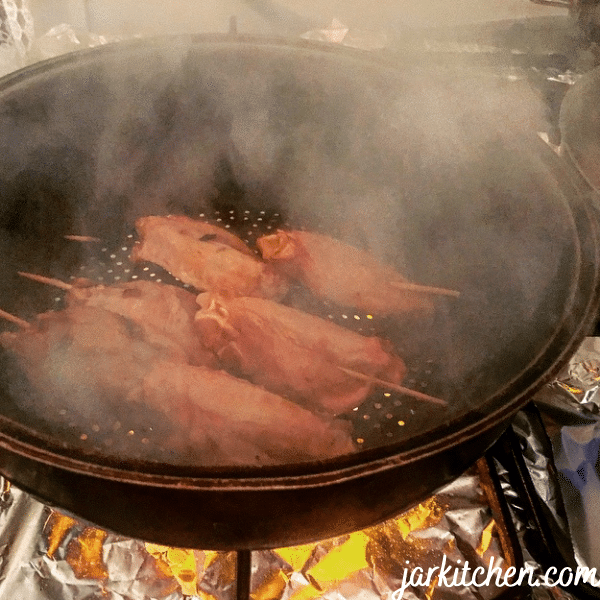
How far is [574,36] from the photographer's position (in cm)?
248

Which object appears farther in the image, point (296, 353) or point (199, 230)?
point (199, 230)

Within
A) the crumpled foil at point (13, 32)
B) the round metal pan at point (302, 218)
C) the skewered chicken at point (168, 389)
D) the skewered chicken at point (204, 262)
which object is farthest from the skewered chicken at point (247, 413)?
the crumpled foil at point (13, 32)

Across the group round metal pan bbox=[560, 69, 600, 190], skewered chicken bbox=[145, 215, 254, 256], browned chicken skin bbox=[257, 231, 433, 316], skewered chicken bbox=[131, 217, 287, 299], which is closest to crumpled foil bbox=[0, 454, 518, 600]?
browned chicken skin bbox=[257, 231, 433, 316]

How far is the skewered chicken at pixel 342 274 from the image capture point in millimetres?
1782

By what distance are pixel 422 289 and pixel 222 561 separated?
1105 mm

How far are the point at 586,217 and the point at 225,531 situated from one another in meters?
1.16

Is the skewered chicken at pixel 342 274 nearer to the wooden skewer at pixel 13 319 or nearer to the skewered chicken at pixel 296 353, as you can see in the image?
the skewered chicken at pixel 296 353

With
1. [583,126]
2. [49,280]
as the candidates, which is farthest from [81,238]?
[583,126]

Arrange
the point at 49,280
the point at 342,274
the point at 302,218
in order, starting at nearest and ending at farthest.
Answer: the point at 49,280 < the point at 342,274 < the point at 302,218

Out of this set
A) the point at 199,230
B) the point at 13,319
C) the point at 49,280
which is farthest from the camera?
the point at 199,230

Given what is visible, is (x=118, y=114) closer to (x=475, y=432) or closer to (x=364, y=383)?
(x=364, y=383)

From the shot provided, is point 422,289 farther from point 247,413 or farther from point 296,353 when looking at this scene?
point 247,413

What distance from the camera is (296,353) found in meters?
1.59

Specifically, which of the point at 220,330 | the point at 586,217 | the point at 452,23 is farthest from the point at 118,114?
the point at 452,23
